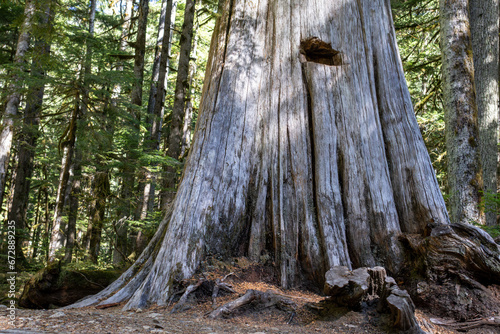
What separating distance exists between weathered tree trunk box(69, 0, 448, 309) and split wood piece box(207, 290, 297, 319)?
49 cm

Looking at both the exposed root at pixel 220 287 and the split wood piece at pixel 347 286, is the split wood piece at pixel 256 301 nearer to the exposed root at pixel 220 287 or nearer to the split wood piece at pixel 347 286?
the exposed root at pixel 220 287

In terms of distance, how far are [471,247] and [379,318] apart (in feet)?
3.65

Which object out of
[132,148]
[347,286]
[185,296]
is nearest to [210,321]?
[185,296]

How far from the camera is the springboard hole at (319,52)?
431 centimetres

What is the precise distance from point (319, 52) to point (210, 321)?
137 inches

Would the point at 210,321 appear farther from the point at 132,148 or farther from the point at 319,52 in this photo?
the point at 132,148

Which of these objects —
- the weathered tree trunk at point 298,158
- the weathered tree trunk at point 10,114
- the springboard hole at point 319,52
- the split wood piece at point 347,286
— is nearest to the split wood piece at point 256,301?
the split wood piece at point 347,286

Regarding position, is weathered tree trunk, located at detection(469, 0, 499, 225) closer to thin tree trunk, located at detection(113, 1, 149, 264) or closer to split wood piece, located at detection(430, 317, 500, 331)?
split wood piece, located at detection(430, 317, 500, 331)

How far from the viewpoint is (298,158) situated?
153 inches

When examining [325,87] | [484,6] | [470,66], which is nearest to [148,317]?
[325,87]

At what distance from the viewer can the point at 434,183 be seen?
150 inches

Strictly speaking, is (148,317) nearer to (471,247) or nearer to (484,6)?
(471,247)

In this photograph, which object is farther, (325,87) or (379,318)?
(325,87)

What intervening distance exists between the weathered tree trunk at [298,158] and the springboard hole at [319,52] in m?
0.01
